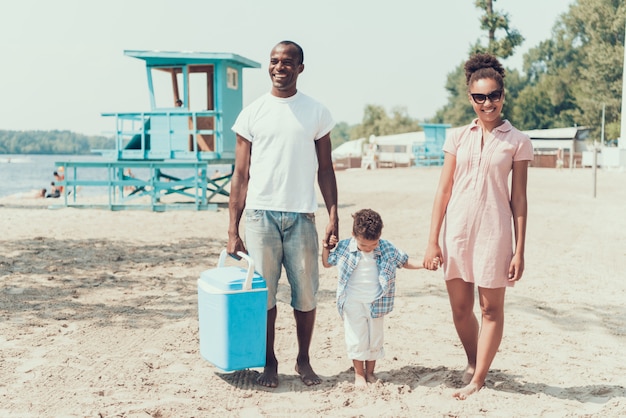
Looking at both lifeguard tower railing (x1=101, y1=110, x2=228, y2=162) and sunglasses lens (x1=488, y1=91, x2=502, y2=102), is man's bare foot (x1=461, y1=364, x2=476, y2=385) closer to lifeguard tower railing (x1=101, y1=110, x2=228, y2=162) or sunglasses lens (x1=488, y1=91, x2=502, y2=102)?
sunglasses lens (x1=488, y1=91, x2=502, y2=102)

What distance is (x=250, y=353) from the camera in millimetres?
4418

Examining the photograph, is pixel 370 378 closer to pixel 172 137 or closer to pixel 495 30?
pixel 172 137

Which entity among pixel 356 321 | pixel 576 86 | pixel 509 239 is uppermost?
pixel 576 86

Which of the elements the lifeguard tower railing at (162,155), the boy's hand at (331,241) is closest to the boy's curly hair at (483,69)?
the boy's hand at (331,241)

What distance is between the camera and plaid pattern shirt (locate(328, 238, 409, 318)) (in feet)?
14.4

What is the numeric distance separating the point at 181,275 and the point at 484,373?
4847mm

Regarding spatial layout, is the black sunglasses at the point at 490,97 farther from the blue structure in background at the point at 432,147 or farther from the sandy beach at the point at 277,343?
the blue structure in background at the point at 432,147

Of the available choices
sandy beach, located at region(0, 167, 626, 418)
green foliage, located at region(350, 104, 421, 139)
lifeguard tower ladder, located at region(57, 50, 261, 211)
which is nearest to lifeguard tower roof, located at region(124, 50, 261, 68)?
lifeguard tower ladder, located at region(57, 50, 261, 211)

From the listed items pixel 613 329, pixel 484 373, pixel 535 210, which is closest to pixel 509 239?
pixel 484 373

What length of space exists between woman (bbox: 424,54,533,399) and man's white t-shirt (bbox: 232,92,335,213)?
2.55ft

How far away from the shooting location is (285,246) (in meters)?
4.45

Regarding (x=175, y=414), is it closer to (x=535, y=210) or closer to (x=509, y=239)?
(x=509, y=239)

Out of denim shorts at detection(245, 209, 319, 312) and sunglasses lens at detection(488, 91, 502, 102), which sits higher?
sunglasses lens at detection(488, 91, 502, 102)

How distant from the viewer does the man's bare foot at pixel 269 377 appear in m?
4.57
